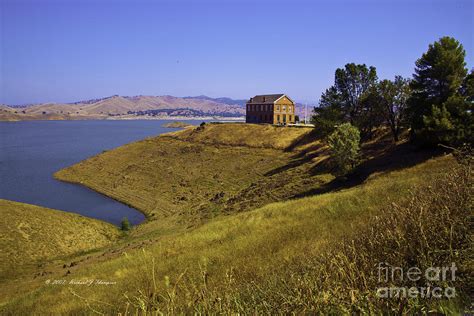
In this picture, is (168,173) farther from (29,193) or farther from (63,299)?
(63,299)

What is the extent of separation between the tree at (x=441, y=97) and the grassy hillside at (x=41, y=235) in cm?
3439

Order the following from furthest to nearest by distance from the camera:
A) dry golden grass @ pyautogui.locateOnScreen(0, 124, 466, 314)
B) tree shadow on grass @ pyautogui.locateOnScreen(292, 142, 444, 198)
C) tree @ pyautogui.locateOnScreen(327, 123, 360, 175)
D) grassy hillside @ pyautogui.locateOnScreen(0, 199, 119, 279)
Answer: tree @ pyautogui.locateOnScreen(327, 123, 360, 175) < tree shadow on grass @ pyautogui.locateOnScreen(292, 142, 444, 198) < grassy hillside @ pyautogui.locateOnScreen(0, 199, 119, 279) < dry golden grass @ pyautogui.locateOnScreen(0, 124, 466, 314)

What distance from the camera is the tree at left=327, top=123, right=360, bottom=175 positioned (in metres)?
35.8

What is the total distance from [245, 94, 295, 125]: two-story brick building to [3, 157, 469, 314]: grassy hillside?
65812 millimetres

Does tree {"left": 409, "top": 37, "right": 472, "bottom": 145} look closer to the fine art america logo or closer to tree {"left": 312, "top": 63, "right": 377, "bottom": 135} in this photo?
tree {"left": 312, "top": 63, "right": 377, "bottom": 135}

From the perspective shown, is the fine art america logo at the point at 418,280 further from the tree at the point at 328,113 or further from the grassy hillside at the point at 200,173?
the tree at the point at 328,113

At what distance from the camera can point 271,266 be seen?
28.9 ft

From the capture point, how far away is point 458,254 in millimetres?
4945

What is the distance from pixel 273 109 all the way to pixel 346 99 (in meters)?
30.7

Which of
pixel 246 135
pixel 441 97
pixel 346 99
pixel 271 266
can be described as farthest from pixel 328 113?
pixel 271 266

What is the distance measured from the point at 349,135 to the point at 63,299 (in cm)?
3185

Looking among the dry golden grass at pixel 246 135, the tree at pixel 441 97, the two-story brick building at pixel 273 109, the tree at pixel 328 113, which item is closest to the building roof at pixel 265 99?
the two-story brick building at pixel 273 109

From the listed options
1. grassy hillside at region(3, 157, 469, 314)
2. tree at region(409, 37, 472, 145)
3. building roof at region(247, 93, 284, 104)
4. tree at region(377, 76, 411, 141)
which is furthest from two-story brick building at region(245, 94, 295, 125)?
grassy hillside at region(3, 157, 469, 314)

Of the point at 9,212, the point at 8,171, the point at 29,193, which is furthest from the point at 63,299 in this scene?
the point at 8,171
